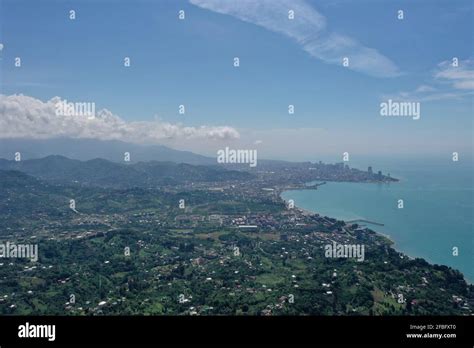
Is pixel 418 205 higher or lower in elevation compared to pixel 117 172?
lower

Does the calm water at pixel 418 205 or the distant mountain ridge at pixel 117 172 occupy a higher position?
the distant mountain ridge at pixel 117 172

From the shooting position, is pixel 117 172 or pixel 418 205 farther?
pixel 117 172

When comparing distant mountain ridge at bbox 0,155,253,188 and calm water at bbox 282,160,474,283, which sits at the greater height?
distant mountain ridge at bbox 0,155,253,188

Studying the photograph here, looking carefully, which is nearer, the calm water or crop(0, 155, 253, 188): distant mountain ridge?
the calm water

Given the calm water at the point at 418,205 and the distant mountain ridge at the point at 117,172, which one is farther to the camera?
the distant mountain ridge at the point at 117,172
